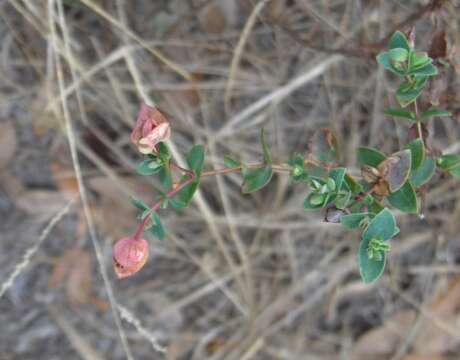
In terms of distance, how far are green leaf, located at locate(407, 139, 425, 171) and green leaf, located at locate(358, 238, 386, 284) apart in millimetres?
172

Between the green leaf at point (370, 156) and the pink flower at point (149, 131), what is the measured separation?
0.35m

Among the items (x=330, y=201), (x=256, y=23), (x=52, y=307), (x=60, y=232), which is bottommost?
(x=52, y=307)

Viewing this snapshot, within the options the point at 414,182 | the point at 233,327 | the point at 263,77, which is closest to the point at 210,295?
the point at 233,327

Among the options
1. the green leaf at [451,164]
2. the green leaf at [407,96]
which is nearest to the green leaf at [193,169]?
the green leaf at [407,96]

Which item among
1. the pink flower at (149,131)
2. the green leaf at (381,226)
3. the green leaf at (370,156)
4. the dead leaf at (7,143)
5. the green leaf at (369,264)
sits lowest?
the dead leaf at (7,143)

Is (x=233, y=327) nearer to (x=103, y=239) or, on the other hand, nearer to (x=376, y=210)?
(x=103, y=239)

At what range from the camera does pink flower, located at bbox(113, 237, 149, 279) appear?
0.96m

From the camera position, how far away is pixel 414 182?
107 cm

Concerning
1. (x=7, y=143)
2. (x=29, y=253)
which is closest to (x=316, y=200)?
(x=29, y=253)

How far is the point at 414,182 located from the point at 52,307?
46.5 inches

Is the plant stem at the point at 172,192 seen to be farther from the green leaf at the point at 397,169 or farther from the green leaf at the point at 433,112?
the green leaf at the point at 433,112

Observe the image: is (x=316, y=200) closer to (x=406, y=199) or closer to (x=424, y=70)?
(x=406, y=199)

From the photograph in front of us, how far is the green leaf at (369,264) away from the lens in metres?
0.94

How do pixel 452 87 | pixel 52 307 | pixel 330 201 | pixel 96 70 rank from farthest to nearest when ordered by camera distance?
pixel 52 307 < pixel 96 70 < pixel 452 87 < pixel 330 201
